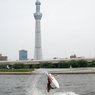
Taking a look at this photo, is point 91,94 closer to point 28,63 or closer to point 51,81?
point 51,81

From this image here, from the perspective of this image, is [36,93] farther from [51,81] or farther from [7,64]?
[7,64]

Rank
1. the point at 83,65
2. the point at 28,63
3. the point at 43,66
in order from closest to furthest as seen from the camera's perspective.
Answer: the point at 83,65 → the point at 43,66 → the point at 28,63

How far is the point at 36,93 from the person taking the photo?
44219mm

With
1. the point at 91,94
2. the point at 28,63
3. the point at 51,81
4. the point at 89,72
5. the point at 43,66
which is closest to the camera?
the point at 51,81

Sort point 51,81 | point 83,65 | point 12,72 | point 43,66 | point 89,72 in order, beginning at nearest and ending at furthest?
point 51,81, point 89,72, point 12,72, point 83,65, point 43,66

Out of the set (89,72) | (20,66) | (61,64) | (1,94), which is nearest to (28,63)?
(20,66)

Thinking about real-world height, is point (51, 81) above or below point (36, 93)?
above

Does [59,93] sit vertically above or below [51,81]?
below

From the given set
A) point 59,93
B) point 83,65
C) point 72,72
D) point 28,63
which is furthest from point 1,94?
point 28,63

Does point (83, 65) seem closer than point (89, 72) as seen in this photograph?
No

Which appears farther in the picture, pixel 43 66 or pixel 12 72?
pixel 43 66

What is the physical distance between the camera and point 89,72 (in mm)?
117750

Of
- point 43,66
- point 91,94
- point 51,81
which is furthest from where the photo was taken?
point 43,66

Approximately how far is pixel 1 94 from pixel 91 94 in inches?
777
